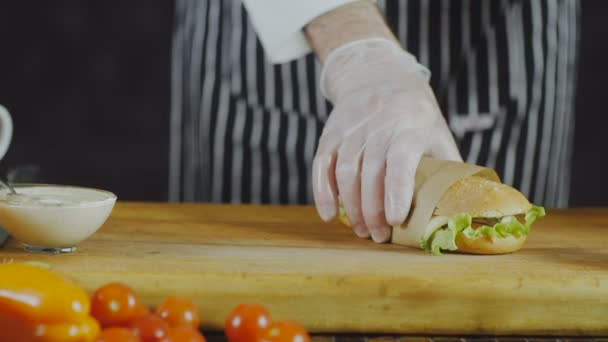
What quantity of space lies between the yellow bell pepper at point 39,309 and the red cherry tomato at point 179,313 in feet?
0.37

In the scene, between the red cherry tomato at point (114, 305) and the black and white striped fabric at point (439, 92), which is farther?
the black and white striped fabric at point (439, 92)

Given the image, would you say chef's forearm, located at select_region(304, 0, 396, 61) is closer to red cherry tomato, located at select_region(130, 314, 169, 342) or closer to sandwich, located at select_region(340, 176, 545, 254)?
sandwich, located at select_region(340, 176, 545, 254)

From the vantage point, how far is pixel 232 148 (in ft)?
8.75

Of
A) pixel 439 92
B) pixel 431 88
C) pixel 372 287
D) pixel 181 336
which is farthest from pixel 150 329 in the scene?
pixel 439 92

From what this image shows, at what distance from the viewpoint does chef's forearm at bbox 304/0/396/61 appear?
2.15 m

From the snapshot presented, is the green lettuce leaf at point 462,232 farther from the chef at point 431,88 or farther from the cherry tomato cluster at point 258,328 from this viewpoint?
the chef at point 431,88

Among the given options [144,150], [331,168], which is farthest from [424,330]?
[144,150]

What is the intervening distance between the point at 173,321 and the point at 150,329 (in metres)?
0.09

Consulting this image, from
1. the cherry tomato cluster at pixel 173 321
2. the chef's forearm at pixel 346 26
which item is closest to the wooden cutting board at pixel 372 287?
the cherry tomato cluster at pixel 173 321

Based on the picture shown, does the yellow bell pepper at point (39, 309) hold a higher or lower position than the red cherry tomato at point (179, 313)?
higher

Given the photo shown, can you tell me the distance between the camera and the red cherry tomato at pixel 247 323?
52.0 inches

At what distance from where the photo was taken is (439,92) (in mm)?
2643

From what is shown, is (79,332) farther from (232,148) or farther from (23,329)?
(232,148)

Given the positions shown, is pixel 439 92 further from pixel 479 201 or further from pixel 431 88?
pixel 479 201
